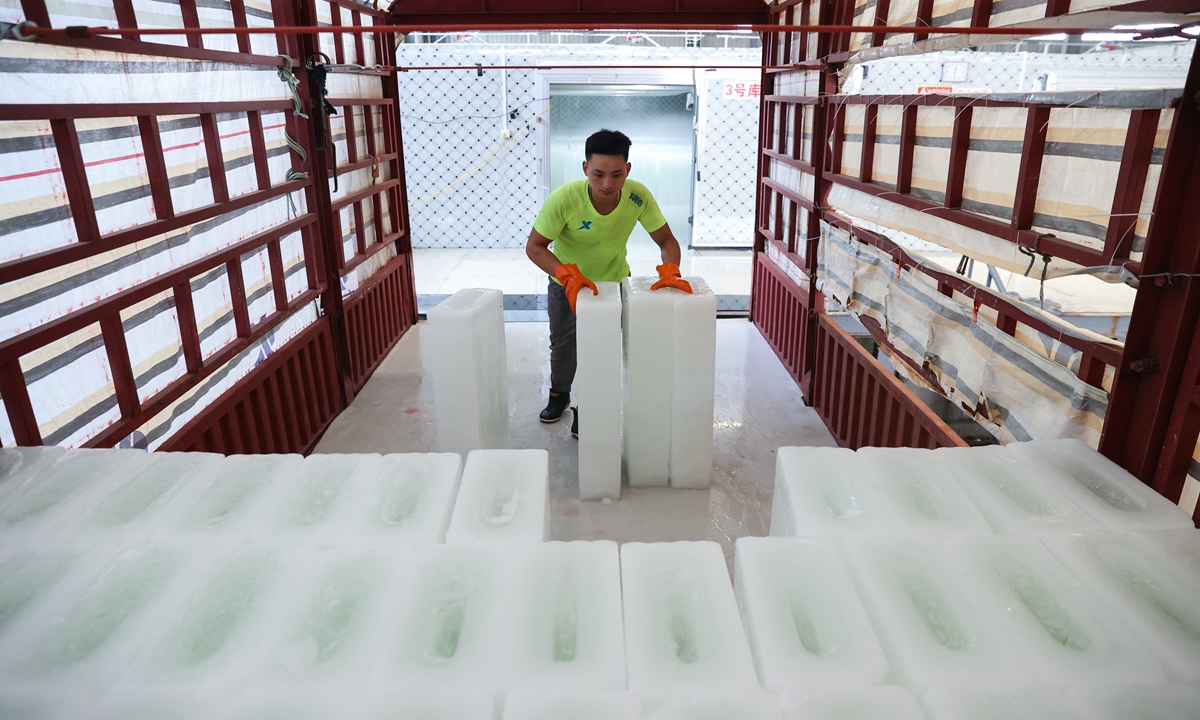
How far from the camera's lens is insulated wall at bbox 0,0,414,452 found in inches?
91.9

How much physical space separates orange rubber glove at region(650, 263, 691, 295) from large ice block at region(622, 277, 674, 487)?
68 mm

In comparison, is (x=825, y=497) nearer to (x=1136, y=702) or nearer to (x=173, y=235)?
(x=1136, y=702)

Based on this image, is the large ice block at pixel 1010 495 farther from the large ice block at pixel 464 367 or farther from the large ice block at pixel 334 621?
the large ice block at pixel 464 367

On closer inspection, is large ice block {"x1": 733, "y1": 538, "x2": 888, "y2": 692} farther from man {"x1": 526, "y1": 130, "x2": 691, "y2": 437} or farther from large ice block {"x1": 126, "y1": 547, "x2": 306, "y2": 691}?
man {"x1": 526, "y1": 130, "x2": 691, "y2": 437}

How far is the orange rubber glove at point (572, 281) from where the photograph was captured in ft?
11.6

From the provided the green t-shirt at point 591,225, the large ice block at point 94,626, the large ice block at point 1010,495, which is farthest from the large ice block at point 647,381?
A: the large ice block at point 94,626

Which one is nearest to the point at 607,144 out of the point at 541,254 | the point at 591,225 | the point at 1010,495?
the point at 591,225

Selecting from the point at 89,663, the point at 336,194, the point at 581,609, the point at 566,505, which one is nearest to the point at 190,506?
the point at 89,663

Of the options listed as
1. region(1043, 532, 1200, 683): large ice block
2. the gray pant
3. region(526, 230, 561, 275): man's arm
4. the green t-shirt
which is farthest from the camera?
the gray pant

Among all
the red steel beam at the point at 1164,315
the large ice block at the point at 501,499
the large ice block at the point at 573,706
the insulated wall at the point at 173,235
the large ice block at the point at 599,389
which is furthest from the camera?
the large ice block at the point at 599,389

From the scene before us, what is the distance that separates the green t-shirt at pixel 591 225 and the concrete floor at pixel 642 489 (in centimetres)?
111

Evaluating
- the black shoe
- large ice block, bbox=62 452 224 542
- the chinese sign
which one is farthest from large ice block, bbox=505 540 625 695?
the chinese sign

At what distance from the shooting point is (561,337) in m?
4.43

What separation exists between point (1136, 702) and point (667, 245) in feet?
10.2
